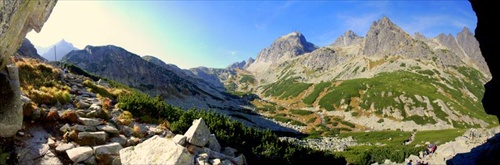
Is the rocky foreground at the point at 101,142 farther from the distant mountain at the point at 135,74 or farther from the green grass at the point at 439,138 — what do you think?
the distant mountain at the point at 135,74

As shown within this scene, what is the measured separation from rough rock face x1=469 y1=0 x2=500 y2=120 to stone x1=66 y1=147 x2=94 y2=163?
17906mm

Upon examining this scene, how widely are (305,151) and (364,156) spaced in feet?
84.0

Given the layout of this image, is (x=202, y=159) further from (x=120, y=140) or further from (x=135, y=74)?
(x=135, y=74)

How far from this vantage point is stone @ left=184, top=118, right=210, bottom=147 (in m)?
13.5

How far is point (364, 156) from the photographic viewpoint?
40.8 metres

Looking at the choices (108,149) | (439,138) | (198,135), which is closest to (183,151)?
(198,135)

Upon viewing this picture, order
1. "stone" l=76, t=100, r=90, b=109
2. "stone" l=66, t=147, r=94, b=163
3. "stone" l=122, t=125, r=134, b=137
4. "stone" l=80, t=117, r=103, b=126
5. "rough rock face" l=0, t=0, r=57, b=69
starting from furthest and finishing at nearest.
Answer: "stone" l=76, t=100, r=90, b=109
"stone" l=122, t=125, r=134, b=137
"stone" l=80, t=117, r=103, b=126
"stone" l=66, t=147, r=94, b=163
"rough rock face" l=0, t=0, r=57, b=69

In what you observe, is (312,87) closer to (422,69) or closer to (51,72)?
(422,69)

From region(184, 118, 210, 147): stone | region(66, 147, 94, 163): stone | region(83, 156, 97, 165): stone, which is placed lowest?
region(83, 156, 97, 165): stone

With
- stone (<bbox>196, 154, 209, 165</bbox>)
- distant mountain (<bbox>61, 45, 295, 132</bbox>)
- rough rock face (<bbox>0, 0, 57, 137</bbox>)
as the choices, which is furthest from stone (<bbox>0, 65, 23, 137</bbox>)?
distant mountain (<bbox>61, 45, 295, 132</bbox>)

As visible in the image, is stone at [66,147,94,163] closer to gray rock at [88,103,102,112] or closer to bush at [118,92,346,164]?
gray rock at [88,103,102,112]

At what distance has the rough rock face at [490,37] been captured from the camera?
48.2 feet

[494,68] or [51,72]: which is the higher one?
[494,68]

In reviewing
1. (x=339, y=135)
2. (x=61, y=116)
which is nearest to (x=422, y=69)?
(x=339, y=135)
